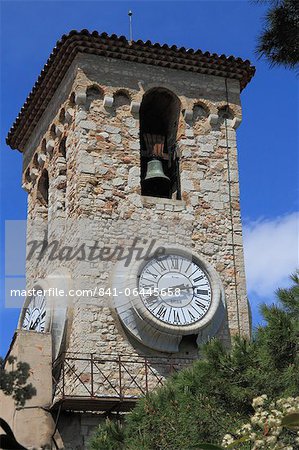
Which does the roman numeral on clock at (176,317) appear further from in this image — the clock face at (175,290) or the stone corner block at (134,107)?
the stone corner block at (134,107)

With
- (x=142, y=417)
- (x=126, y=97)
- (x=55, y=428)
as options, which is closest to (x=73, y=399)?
(x=55, y=428)

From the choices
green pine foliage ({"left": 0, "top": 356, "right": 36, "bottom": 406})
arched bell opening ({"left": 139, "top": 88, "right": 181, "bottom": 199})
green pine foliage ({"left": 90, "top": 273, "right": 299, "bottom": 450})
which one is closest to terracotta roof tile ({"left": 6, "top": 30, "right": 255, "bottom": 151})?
arched bell opening ({"left": 139, "top": 88, "right": 181, "bottom": 199})

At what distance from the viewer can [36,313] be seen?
1416cm

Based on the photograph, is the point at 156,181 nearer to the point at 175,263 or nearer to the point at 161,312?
the point at 175,263

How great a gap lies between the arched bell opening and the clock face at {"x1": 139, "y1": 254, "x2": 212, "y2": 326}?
1469mm

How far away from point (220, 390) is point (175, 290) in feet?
10.8

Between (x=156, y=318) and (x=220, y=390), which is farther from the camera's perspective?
(x=156, y=318)

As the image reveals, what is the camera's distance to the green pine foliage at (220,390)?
9.89 metres

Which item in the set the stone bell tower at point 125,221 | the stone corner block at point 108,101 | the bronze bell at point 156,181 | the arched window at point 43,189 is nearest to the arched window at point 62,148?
the stone bell tower at point 125,221

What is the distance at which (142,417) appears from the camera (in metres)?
10.4

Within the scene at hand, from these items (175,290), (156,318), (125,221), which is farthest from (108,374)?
(125,221)

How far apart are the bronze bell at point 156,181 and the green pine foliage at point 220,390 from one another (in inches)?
179

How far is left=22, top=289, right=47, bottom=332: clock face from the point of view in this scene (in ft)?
45.2

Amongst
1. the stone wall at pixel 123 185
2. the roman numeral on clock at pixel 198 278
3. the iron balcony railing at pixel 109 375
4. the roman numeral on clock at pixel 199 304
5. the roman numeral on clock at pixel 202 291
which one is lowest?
the iron balcony railing at pixel 109 375
